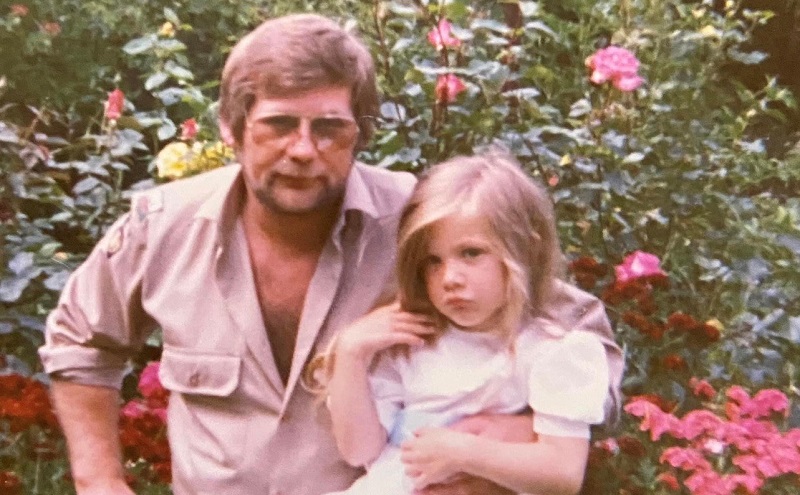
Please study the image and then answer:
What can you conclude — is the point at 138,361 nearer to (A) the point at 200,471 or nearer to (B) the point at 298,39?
(A) the point at 200,471

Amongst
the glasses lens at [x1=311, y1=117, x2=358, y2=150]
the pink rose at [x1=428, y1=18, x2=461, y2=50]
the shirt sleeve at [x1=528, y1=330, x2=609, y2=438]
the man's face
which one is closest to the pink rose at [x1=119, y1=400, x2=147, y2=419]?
the man's face

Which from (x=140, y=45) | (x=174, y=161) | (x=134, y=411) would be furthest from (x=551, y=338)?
(x=140, y=45)

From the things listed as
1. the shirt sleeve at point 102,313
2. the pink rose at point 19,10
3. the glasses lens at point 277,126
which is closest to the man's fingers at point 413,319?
the glasses lens at point 277,126

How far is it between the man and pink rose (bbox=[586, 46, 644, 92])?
91 centimetres

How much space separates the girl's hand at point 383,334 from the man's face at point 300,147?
0.66 ft

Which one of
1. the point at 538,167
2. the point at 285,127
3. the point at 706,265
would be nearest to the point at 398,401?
the point at 285,127

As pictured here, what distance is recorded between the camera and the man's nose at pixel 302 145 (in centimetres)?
173

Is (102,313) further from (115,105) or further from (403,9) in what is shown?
(403,9)

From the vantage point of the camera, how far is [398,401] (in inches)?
70.7

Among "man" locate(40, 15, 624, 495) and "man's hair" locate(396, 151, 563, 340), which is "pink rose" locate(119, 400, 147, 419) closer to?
"man" locate(40, 15, 624, 495)

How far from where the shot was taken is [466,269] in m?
1.67

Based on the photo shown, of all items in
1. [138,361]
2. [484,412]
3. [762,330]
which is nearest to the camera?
[484,412]

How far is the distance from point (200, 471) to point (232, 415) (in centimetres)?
11

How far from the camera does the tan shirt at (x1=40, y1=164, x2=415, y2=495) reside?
1.87 meters
